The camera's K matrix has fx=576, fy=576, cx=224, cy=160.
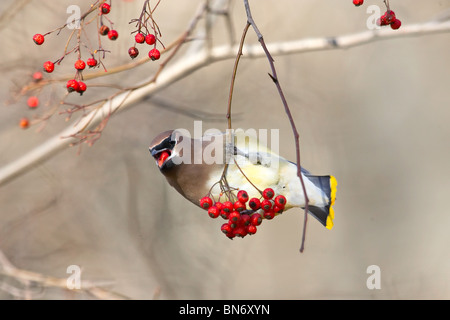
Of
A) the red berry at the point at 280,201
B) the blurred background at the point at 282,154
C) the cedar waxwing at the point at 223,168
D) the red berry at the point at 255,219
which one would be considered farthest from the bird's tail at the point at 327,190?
the blurred background at the point at 282,154

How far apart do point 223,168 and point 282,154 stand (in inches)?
98.7

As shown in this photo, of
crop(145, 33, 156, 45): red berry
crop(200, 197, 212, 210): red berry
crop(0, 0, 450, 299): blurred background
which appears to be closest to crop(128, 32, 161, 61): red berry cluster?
crop(145, 33, 156, 45): red berry

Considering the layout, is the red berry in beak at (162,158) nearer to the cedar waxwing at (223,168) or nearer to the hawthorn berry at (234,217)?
the cedar waxwing at (223,168)

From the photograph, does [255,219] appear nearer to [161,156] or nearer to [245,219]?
[245,219]

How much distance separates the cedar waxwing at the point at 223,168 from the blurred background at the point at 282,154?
4.76 feet

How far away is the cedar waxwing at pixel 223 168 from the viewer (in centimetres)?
260

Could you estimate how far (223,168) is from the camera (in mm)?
2586

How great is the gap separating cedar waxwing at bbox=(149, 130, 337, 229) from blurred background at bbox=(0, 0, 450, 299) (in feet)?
4.76

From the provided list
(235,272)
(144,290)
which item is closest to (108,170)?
(144,290)

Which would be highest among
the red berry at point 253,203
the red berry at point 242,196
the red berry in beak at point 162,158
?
the red berry in beak at point 162,158

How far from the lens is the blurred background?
15.6 ft

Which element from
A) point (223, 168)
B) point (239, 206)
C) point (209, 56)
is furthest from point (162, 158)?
point (209, 56)

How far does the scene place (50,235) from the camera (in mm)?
5023

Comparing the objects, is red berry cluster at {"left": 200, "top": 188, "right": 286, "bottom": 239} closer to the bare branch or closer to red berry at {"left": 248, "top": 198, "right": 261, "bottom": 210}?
red berry at {"left": 248, "top": 198, "right": 261, "bottom": 210}
